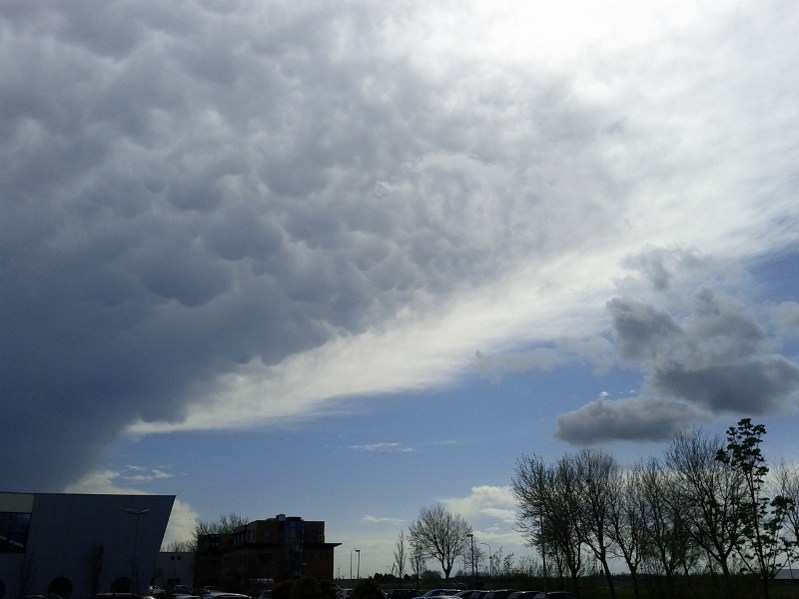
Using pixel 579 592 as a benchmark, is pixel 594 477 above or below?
above

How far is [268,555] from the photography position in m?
124

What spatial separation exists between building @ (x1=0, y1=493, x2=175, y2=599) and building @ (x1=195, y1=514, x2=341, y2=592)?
35892 mm

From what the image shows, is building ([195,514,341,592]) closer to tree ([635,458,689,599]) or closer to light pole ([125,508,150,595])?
light pole ([125,508,150,595])

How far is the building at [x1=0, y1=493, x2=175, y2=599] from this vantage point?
75.0 metres

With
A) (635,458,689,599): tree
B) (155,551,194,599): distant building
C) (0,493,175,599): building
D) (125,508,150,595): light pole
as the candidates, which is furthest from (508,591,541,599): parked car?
(155,551,194,599): distant building

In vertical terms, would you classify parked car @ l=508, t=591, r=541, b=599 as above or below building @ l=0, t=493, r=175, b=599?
below

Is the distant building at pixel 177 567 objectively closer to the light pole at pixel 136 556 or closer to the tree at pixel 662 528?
the light pole at pixel 136 556

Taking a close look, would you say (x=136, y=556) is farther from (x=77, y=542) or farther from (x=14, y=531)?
(x=14, y=531)

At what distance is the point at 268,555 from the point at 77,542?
50443 millimetres

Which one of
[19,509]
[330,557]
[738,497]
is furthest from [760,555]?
[330,557]

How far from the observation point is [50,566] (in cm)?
7644

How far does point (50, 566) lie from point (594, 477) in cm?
5579

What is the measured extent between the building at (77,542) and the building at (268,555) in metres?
35.9

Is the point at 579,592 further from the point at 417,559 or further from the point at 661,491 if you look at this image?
the point at 417,559
